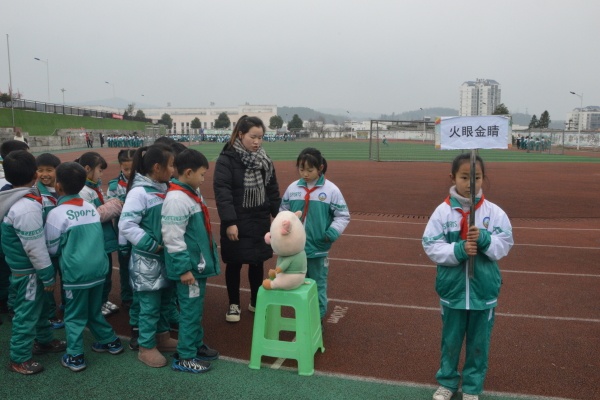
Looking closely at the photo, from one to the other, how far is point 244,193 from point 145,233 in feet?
3.29

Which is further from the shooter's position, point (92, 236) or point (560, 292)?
point (560, 292)

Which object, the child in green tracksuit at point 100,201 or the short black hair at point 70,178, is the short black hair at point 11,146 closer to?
the child in green tracksuit at point 100,201

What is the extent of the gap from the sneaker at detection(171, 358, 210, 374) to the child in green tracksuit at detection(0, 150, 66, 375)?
101 centimetres

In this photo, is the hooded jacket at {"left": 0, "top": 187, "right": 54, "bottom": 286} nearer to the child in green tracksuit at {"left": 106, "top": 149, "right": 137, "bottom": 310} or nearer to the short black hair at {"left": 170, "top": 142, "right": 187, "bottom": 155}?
the short black hair at {"left": 170, "top": 142, "right": 187, "bottom": 155}

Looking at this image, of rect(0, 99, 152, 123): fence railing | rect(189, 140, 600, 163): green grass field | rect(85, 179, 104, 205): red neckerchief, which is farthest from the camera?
rect(0, 99, 152, 123): fence railing

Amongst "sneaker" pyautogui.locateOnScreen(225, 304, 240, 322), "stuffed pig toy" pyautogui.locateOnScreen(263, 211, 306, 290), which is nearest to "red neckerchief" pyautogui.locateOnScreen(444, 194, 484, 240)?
"stuffed pig toy" pyautogui.locateOnScreen(263, 211, 306, 290)

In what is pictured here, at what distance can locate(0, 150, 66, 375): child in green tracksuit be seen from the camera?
3605mm

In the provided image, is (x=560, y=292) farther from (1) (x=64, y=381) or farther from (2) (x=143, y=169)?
(1) (x=64, y=381)

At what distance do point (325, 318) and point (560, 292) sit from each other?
286 centimetres

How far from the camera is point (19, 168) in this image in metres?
3.79

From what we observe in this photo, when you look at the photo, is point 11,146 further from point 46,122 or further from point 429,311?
point 46,122

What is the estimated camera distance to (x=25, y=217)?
3.59 metres

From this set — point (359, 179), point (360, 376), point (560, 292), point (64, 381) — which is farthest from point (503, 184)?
point (64, 381)

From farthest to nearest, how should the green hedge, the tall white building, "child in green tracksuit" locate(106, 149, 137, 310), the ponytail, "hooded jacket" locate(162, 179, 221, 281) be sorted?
the tall white building < the green hedge < "child in green tracksuit" locate(106, 149, 137, 310) < the ponytail < "hooded jacket" locate(162, 179, 221, 281)
